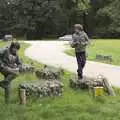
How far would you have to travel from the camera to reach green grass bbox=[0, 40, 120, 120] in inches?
360

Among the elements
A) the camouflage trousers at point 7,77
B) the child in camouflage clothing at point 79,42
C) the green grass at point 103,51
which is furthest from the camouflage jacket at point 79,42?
the green grass at point 103,51

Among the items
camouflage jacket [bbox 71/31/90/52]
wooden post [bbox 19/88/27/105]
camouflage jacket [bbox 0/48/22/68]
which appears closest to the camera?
camouflage jacket [bbox 0/48/22/68]

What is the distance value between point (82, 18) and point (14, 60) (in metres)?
67.9

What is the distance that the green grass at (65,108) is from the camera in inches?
360

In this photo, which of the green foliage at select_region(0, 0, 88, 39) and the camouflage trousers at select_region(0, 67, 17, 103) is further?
the green foliage at select_region(0, 0, 88, 39)

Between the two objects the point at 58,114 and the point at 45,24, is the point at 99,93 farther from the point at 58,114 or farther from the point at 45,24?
the point at 45,24

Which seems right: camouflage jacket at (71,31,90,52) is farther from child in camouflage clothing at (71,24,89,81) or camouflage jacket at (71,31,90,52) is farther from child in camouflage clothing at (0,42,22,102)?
child in camouflage clothing at (0,42,22,102)

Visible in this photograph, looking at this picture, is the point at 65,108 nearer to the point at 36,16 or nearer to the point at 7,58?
the point at 7,58

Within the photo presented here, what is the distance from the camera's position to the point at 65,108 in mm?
9992

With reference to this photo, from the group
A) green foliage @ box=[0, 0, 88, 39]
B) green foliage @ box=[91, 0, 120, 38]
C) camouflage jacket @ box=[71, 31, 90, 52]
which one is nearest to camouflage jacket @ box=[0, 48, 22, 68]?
camouflage jacket @ box=[71, 31, 90, 52]

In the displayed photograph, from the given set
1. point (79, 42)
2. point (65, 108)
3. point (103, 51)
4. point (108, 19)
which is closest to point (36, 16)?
point (108, 19)

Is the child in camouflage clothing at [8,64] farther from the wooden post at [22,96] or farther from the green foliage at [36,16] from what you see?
the green foliage at [36,16]

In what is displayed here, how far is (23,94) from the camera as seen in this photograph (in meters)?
10.6

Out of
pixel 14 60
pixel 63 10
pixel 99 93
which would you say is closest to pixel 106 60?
pixel 99 93
